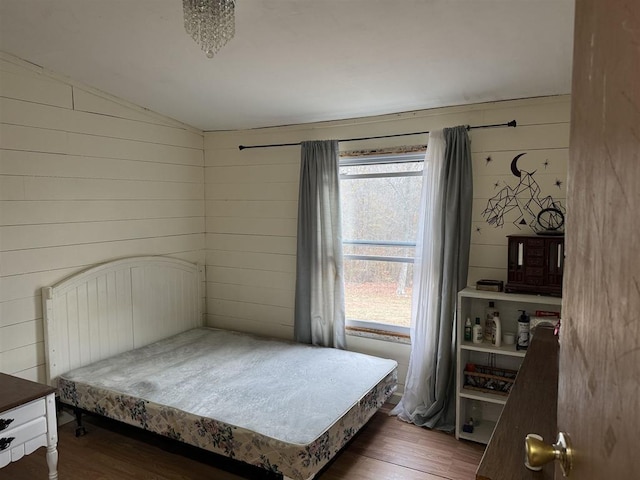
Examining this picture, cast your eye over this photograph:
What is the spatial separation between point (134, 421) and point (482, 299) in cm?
241

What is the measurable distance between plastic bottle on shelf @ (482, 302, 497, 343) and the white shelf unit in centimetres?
3

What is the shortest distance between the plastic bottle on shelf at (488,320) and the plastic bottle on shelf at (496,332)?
0.03m

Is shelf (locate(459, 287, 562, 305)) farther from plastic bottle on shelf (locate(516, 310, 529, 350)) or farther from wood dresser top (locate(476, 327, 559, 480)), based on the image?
wood dresser top (locate(476, 327, 559, 480))

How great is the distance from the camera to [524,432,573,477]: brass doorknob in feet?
2.46

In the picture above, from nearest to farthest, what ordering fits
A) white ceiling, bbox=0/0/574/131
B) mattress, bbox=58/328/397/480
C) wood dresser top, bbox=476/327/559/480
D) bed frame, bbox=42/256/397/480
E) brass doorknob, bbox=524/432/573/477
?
brass doorknob, bbox=524/432/573/477, wood dresser top, bbox=476/327/559/480, white ceiling, bbox=0/0/574/131, mattress, bbox=58/328/397/480, bed frame, bbox=42/256/397/480

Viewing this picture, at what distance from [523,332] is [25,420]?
2815mm

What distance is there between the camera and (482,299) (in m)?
3.18

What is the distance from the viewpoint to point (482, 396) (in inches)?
117

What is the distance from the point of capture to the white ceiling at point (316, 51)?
2129mm

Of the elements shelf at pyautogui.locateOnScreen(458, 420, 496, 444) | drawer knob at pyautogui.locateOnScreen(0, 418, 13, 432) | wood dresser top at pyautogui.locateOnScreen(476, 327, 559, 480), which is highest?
wood dresser top at pyautogui.locateOnScreen(476, 327, 559, 480)

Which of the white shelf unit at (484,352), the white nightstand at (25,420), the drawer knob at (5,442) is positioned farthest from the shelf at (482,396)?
the drawer knob at (5,442)

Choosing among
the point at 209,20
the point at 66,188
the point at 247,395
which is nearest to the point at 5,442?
the point at 247,395

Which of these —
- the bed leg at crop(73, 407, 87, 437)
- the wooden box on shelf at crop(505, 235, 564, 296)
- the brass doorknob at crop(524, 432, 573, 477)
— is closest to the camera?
the brass doorknob at crop(524, 432, 573, 477)

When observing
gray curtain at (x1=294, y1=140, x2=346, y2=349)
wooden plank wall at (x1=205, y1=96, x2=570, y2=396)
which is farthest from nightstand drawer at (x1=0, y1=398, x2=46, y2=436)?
wooden plank wall at (x1=205, y1=96, x2=570, y2=396)
